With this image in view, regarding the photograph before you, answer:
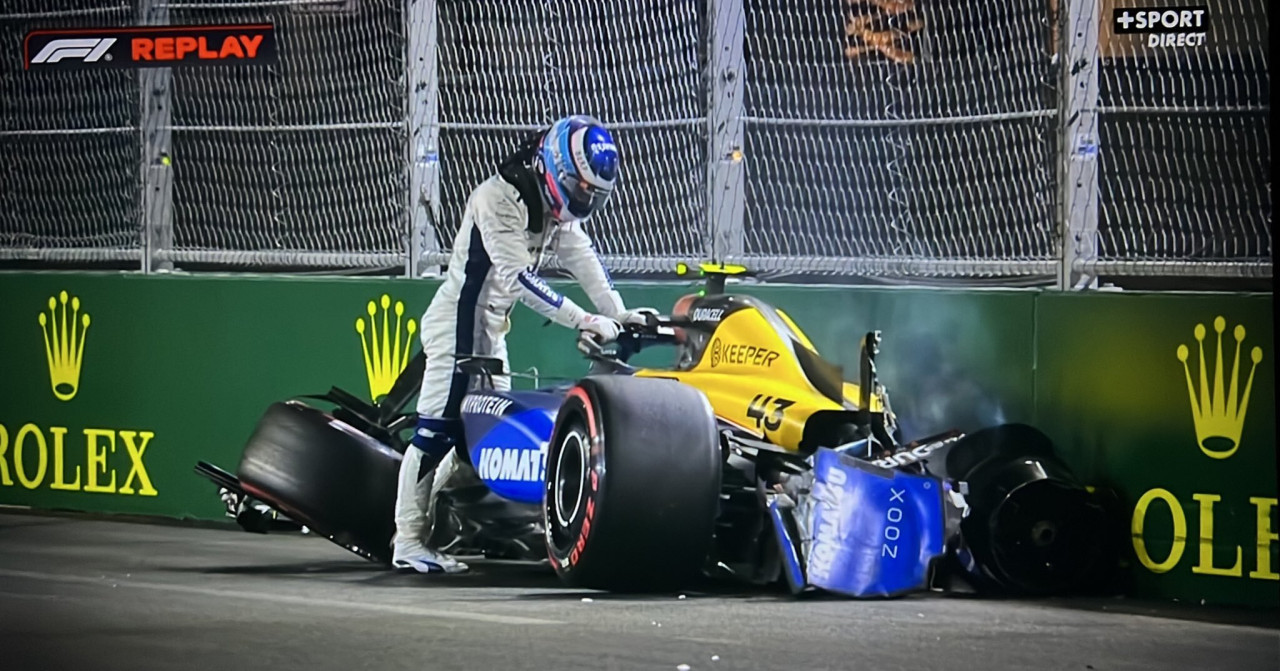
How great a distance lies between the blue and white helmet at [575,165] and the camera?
10.1m

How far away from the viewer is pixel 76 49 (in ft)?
43.7

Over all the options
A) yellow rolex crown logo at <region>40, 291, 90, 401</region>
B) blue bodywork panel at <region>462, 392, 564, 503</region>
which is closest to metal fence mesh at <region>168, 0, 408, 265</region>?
yellow rolex crown logo at <region>40, 291, 90, 401</region>

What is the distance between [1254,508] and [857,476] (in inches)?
66.0

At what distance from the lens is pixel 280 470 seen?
10562mm

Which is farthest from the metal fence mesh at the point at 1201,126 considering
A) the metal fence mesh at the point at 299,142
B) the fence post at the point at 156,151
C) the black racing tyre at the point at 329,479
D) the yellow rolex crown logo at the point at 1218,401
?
the fence post at the point at 156,151

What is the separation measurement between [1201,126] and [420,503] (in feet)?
12.4

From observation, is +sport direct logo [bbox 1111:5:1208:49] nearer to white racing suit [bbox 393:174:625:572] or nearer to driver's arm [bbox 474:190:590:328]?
white racing suit [bbox 393:174:625:572]

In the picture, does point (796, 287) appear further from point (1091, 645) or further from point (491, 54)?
point (1091, 645)

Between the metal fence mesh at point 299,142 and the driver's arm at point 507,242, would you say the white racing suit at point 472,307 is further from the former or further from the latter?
the metal fence mesh at point 299,142

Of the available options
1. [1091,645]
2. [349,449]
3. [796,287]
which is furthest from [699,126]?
[1091,645]

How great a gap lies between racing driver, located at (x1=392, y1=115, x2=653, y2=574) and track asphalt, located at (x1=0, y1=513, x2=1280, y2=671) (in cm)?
42

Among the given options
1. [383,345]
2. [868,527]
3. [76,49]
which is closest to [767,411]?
[868,527]

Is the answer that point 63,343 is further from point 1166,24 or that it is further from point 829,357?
point 1166,24

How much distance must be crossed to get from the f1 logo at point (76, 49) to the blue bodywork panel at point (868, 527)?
5758 millimetres
